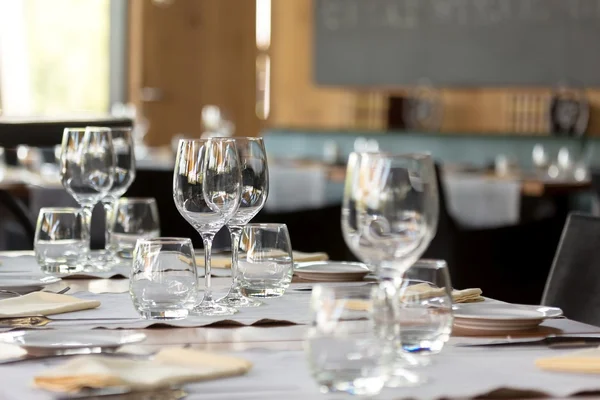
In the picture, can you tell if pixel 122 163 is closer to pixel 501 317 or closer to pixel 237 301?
pixel 237 301

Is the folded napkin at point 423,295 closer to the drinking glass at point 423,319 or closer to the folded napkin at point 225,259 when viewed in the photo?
the drinking glass at point 423,319

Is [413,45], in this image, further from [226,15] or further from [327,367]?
[327,367]

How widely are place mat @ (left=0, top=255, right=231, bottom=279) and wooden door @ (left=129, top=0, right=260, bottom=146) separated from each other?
8028 mm

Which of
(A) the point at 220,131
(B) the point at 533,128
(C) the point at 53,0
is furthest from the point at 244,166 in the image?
(C) the point at 53,0

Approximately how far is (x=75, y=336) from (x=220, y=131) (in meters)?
5.63

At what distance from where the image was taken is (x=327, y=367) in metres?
0.95

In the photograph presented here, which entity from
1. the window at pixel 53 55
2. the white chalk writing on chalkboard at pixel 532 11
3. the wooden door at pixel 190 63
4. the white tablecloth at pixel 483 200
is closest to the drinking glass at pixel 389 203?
the white tablecloth at pixel 483 200

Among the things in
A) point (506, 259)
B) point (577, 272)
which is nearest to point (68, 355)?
point (577, 272)

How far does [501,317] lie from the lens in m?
1.30

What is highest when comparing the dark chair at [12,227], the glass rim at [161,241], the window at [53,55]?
the window at [53,55]

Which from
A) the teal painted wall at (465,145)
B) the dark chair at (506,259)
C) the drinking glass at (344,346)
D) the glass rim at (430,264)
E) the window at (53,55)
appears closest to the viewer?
the drinking glass at (344,346)

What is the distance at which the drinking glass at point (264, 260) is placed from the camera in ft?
4.94

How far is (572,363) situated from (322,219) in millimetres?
2284

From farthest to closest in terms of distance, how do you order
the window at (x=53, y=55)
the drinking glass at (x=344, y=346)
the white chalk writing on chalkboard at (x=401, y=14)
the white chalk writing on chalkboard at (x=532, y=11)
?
1. the window at (x=53, y=55)
2. the white chalk writing on chalkboard at (x=401, y=14)
3. the white chalk writing on chalkboard at (x=532, y=11)
4. the drinking glass at (x=344, y=346)
